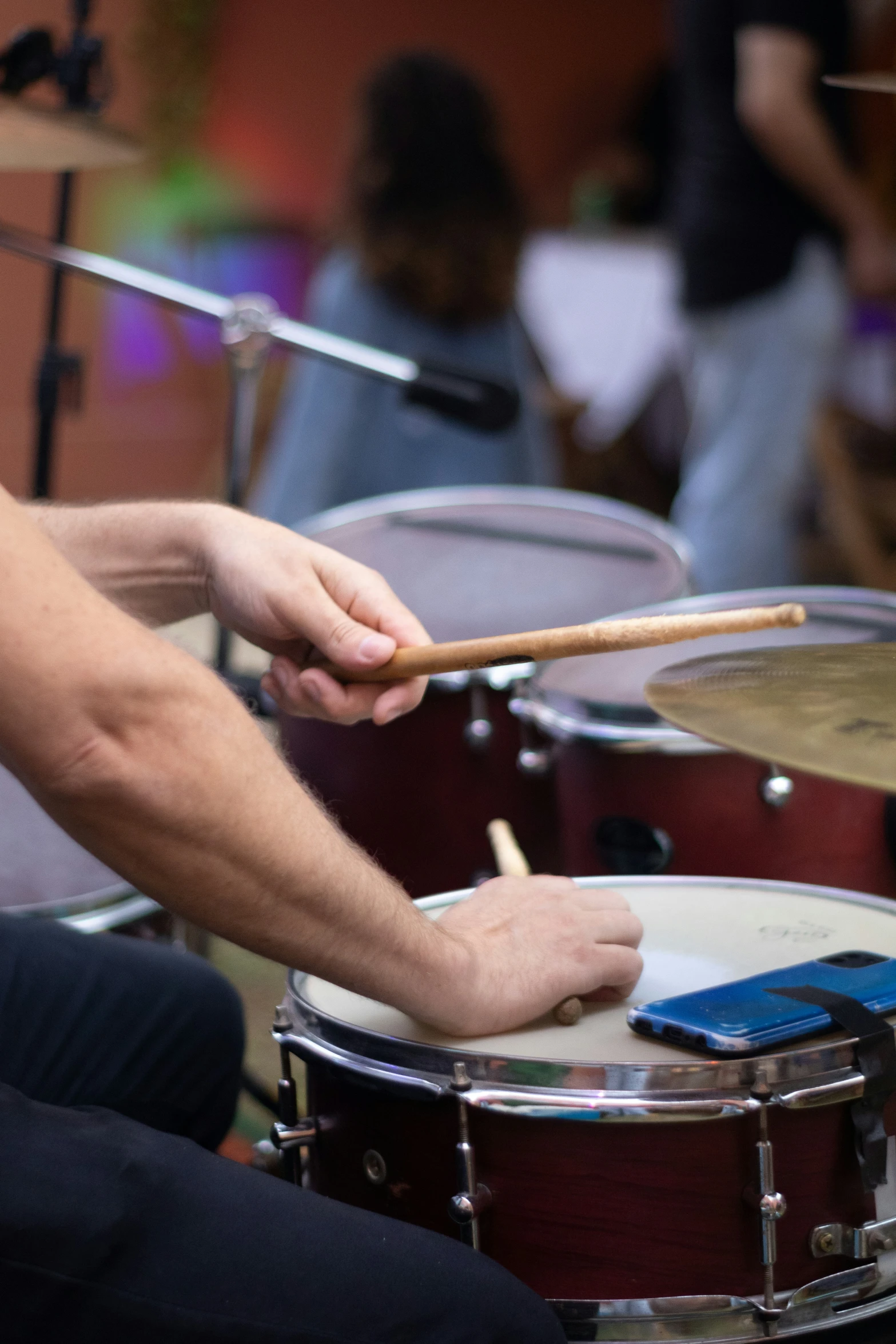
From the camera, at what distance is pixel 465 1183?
2.52 feet

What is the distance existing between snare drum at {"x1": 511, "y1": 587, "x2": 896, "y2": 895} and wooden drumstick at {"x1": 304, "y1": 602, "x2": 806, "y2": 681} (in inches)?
11.9

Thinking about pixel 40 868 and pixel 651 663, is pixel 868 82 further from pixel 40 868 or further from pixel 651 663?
pixel 40 868

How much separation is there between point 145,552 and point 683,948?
0.49 meters

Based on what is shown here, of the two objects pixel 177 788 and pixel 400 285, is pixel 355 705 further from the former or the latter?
pixel 400 285

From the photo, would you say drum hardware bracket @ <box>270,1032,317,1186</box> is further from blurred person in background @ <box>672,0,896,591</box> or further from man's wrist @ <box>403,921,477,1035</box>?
blurred person in background @ <box>672,0,896,591</box>

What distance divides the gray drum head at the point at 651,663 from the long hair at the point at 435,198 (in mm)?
1280

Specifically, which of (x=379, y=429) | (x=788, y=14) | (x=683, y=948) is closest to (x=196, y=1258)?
(x=683, y=948)

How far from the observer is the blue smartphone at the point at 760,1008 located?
75 cm

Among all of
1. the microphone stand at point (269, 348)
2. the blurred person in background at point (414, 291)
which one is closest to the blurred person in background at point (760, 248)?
the blurred person in background at point (414, 291)

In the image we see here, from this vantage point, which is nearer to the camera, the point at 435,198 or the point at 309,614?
the point at 309,614

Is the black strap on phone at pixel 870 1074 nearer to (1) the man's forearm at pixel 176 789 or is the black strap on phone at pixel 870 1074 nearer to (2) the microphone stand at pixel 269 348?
(1) the man's forearm at pixel 176 789

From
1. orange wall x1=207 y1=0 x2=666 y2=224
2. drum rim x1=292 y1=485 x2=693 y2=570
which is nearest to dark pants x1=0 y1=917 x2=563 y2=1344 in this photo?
drum rim x1=292 y1=485 x2=693 y2=570

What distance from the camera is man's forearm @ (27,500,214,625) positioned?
103 centimetres

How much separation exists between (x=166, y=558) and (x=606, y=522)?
665 millimetres
